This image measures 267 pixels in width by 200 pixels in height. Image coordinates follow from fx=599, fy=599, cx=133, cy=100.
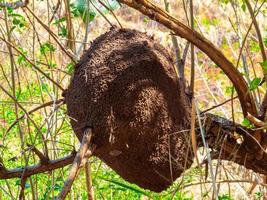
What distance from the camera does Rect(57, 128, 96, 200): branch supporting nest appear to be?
1.44 metres

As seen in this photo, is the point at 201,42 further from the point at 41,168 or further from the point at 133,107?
the point at 41,168

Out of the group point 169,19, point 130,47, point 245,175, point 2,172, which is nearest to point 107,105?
point 130,47

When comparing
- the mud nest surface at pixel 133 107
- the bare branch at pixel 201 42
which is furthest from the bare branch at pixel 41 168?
the bare branch at pixel 201 42

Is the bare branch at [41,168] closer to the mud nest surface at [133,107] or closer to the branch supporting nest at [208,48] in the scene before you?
the mud nest surface at [133,107]

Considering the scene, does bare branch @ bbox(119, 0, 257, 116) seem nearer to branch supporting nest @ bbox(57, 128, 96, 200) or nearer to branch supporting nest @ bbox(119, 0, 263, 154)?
branch supporting nest @ bbox(119, 0, 263, 154)

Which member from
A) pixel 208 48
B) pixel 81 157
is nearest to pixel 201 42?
pixel 208 48

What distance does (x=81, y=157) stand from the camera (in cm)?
155

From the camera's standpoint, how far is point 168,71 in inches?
69.1

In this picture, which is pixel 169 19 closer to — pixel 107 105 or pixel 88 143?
pixel 107 105

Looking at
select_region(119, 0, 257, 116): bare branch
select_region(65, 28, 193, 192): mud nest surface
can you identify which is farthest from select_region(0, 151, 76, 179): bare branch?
select_region(119, 0, 257, 116): bare branch

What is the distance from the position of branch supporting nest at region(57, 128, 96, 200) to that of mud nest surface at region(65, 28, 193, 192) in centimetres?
2

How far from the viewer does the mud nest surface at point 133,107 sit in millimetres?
1669

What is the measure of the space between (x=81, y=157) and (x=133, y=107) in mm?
221

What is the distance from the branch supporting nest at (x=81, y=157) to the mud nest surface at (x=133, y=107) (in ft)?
0.08
